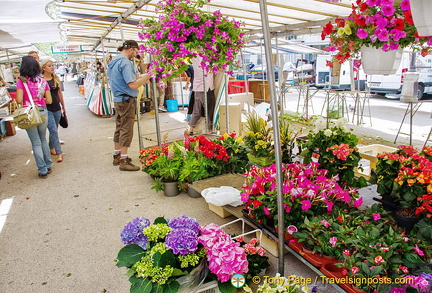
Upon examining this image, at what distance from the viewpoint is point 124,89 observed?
15.3ft

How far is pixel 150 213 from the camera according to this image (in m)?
3.47

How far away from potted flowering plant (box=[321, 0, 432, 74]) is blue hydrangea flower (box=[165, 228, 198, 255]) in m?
1.67

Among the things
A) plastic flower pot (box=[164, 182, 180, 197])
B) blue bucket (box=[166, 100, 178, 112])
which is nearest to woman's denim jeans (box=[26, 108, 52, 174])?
plastic flower pot (box=[164, 182, 180, 197])

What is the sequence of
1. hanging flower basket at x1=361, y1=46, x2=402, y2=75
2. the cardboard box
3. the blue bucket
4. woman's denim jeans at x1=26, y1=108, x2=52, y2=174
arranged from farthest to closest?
the blue bucket, woman's denim jeans at x1=26, y1=108, x2=52, y2=174, the cardboard box, hanging flower basket at x1=361, y1=46, x2=402, y2=75

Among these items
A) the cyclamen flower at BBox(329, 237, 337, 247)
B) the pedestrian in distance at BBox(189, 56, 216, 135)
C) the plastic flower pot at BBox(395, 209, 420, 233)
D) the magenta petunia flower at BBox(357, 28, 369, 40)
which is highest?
the magenta petunia flower at BBox(357, 28, 369, 40)

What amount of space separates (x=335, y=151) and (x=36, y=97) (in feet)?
13.8

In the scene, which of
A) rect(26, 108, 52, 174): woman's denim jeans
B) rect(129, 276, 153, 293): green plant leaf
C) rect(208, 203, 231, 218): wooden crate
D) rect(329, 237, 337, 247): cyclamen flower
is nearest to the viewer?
rect(129, 276, 153, 293): green plant leaf

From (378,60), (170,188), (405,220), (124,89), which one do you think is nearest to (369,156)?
(405,220)

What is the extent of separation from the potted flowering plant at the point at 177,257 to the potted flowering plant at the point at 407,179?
132cm

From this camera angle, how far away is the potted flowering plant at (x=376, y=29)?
182cm

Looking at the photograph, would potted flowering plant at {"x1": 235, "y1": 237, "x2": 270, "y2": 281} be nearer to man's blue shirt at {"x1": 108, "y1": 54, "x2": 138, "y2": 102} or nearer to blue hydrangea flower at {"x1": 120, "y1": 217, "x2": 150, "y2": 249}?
blue hydrangea flower at {"x1": 120, "y1": 217, "x2": 150, "y2": 249}

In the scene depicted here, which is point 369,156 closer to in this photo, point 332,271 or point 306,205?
point 306,205

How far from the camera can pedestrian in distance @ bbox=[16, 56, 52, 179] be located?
4.36 m

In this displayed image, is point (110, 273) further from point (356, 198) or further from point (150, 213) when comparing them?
point (356, 198)
